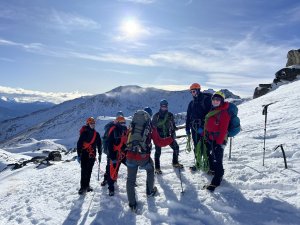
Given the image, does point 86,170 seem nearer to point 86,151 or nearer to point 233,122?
point 86,151

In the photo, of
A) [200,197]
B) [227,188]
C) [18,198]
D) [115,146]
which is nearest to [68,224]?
[115,146]

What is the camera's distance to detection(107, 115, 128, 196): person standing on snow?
36.6 ft

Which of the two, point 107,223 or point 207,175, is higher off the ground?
point 207,175

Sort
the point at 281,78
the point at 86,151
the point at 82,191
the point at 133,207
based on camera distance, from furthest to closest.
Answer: the point at 281,78
the point at 86,151
the point at 82,191
the point at 133,207

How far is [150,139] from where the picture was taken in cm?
994

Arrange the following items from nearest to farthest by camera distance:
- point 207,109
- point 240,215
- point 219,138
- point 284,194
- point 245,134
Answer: point 240,215, point 284,194, point 219,138, point 207,109, point 245,134

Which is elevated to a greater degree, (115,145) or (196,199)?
(115,145)

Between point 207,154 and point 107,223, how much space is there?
3932 mm

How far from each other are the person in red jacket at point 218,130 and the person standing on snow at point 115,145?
2984mm

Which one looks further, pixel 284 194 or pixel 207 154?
pixel 207 154

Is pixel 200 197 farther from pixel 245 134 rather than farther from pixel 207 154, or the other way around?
pixel 245 134

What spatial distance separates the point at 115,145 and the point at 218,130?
3.67m

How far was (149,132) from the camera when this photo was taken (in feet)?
32.2

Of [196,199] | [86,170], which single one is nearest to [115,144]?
[86,170]
